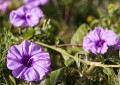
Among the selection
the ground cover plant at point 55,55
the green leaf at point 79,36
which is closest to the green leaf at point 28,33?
the ground cover plant at point 55,55

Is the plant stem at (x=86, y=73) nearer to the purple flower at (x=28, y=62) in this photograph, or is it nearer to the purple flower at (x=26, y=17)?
the purple flower at (x=28, y=62)

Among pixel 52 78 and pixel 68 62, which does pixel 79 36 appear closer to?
pixel 68 62

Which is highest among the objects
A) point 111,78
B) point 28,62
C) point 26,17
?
point 26,17

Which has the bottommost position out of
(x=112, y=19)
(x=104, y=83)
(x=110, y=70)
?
(x=104, y=83)

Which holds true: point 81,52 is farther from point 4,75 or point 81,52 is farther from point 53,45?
point 4,75

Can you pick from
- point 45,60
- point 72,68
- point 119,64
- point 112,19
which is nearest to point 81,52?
point 72,68

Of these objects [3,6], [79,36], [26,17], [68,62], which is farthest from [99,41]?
[3,6]
